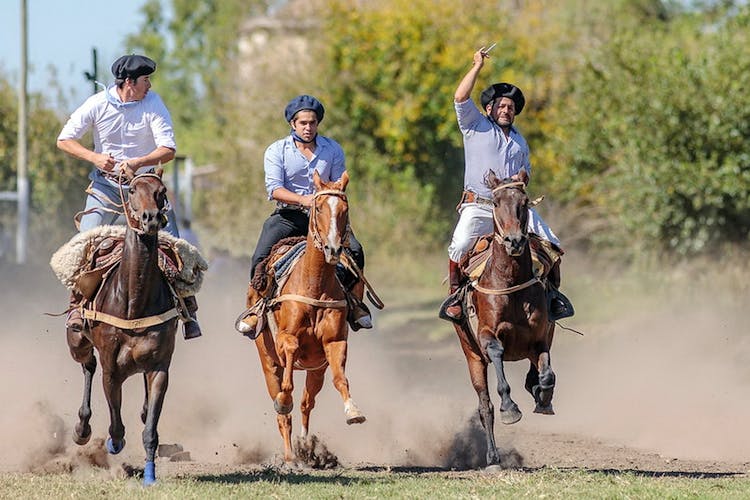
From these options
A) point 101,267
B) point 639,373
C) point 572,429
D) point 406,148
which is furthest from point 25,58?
point 101,267

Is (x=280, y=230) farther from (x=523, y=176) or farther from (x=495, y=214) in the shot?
(x=523, y=176)

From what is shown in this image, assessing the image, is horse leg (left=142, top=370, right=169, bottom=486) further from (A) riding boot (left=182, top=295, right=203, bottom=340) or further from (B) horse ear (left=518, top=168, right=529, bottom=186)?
(B) horse ear (left=518, top=168, right=529, bottom=186)

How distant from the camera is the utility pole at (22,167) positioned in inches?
1220

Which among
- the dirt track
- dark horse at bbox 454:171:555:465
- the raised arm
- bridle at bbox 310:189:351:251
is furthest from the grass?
the raised arm

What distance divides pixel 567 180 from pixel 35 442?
57.5ft

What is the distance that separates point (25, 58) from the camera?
3266 cm

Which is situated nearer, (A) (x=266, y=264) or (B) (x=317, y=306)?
(B) (x=317, y=306)

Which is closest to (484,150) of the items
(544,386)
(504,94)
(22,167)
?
(504,94)

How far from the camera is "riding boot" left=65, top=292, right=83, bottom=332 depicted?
11.1 m

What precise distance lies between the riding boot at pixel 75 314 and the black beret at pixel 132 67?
5.98 feet

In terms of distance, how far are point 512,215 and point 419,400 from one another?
5801mm

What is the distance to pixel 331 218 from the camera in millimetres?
11047

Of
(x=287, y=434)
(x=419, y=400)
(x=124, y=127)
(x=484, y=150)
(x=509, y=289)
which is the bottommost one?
(x=419, y=400)

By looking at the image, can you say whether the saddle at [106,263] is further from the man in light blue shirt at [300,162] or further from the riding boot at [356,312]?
the riding boot at [356,312]
